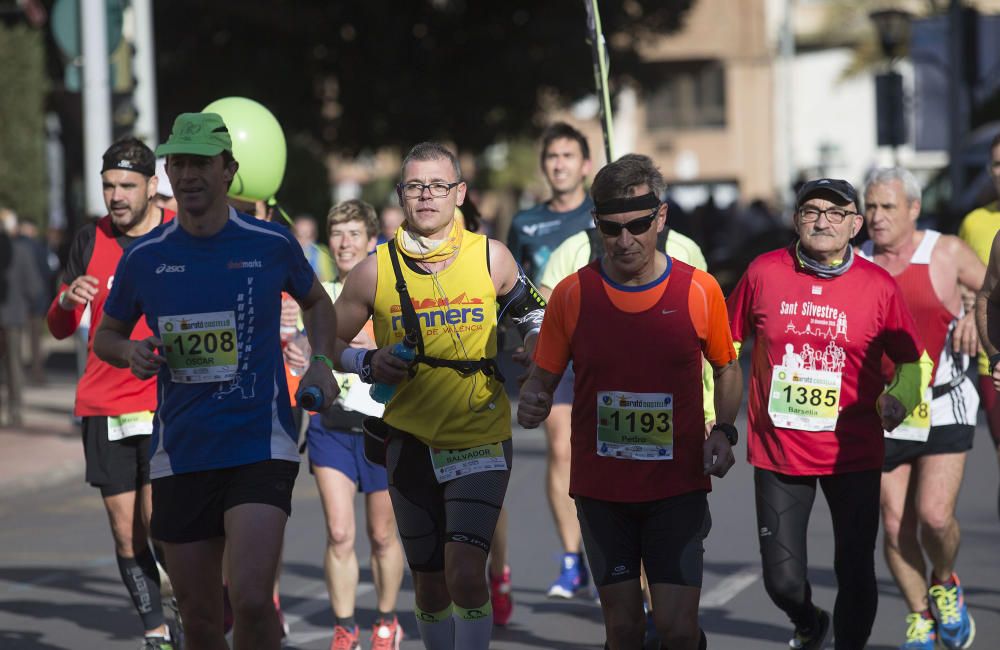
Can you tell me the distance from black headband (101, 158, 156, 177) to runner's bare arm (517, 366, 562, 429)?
93.7 inches

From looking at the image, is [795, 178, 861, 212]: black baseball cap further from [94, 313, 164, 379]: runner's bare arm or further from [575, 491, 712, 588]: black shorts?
[94, 313, 164, 379]: runner's bare arm

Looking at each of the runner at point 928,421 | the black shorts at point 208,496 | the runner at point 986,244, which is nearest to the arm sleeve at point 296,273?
the black shorts at point 208,496

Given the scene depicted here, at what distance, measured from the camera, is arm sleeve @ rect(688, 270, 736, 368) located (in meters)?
5.58

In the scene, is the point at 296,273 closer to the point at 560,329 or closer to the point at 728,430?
the point at 560,329

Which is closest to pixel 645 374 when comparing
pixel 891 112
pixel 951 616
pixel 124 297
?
pixel 124 297

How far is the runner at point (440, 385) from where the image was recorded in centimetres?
600

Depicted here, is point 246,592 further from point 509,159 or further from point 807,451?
point 509,159

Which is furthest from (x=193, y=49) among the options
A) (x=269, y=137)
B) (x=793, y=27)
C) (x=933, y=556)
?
(x=793, y=27)

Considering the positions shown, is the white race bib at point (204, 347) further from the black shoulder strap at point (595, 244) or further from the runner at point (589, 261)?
the black shoulder strap at point (595, 244)

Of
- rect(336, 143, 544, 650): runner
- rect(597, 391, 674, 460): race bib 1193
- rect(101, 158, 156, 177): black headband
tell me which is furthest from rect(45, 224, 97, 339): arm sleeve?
rect(597, 391, 674, 460): race bib 1193

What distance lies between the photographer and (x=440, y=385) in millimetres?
6066

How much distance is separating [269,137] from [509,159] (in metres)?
43.9

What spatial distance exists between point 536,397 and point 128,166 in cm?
255

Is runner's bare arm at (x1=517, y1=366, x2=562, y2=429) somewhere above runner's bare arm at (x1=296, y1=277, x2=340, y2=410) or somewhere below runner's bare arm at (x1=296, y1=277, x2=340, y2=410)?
below
